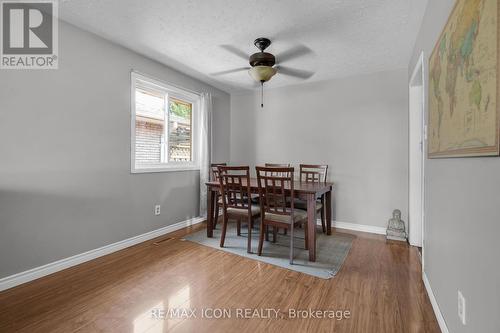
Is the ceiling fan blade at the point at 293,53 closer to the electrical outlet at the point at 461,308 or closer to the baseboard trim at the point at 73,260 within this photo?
the electrical outlet at the point at 461,308

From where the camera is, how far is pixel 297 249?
2.77 metres

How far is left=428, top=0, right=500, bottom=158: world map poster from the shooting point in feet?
2.85

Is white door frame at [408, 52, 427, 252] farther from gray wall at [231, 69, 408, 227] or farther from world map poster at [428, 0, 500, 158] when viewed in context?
world map poster at [428, 0, 500, 158]

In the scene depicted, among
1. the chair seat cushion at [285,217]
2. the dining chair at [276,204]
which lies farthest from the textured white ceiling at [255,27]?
the chair seat cushion at [285,217]

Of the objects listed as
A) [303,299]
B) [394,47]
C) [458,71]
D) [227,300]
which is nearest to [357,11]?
[394,47]

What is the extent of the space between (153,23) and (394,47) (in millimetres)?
2638

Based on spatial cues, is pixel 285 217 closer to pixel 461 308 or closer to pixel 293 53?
pixel 461 308

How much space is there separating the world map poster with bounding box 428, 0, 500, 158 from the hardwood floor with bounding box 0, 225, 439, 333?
1173 millimetres

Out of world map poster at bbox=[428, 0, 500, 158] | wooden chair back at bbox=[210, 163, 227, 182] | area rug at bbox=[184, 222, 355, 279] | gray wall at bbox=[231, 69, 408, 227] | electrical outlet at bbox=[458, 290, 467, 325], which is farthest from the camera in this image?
gray wall at bbox=[231, 69, 408, 227]

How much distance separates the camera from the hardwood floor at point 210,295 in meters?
1.52

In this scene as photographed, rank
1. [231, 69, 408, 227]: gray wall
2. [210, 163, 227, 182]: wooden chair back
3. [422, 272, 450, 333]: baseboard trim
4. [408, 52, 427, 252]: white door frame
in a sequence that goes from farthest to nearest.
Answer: [231, 69, 408, 227]: gray wall
[210, 163, 227, 182]: wooden chair back
[408, 52, 427, 252]: white door frame
[422, 272, 450, 333]: baseboard trim

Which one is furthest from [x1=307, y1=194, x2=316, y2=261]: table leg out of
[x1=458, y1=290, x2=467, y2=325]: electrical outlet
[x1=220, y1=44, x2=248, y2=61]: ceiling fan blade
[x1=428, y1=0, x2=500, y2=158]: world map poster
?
[x1=220, y1=44, x2=248, y2=61]: ceiling fan blade

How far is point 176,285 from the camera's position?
78.9 inches

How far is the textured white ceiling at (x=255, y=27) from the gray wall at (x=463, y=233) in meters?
0.52
